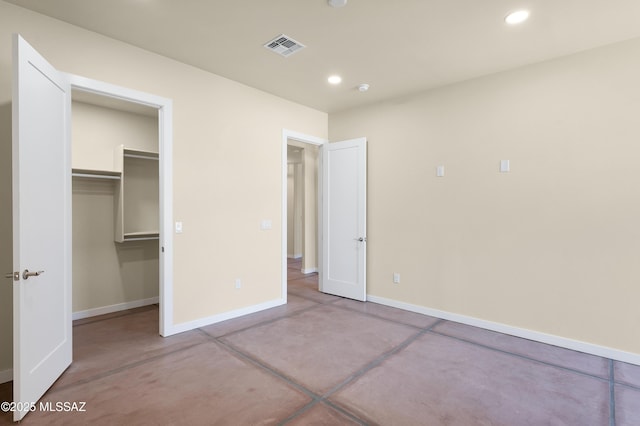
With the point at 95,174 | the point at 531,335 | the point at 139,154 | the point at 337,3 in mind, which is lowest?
the point at 531,335

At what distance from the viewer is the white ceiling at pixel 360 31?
2.44 meters

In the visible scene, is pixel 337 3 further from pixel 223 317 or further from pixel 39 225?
pixel 223 317

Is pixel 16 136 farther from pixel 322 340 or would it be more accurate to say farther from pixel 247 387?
pixel 322 340

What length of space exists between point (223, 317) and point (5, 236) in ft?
7.11

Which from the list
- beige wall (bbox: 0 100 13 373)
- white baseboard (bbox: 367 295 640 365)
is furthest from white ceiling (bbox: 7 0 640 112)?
white baseboard (bbox: 367 295 640 365)

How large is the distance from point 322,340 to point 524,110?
3291 mm

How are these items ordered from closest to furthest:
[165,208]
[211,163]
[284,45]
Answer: [284,45], [165,208], [211,163]

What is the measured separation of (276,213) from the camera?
445cm

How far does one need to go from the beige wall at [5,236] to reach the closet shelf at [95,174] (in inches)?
52.5

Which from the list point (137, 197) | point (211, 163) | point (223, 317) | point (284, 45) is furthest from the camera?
point (137, 197)

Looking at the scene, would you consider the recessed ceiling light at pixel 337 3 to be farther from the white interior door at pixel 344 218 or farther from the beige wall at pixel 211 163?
the white interior door at pixel 344 218

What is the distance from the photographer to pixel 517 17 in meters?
2.54

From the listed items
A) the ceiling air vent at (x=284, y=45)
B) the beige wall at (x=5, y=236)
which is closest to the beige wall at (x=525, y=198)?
the ceiling air vent at (x=284, y=45)

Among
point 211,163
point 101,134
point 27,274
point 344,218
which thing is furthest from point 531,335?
point 101,134
